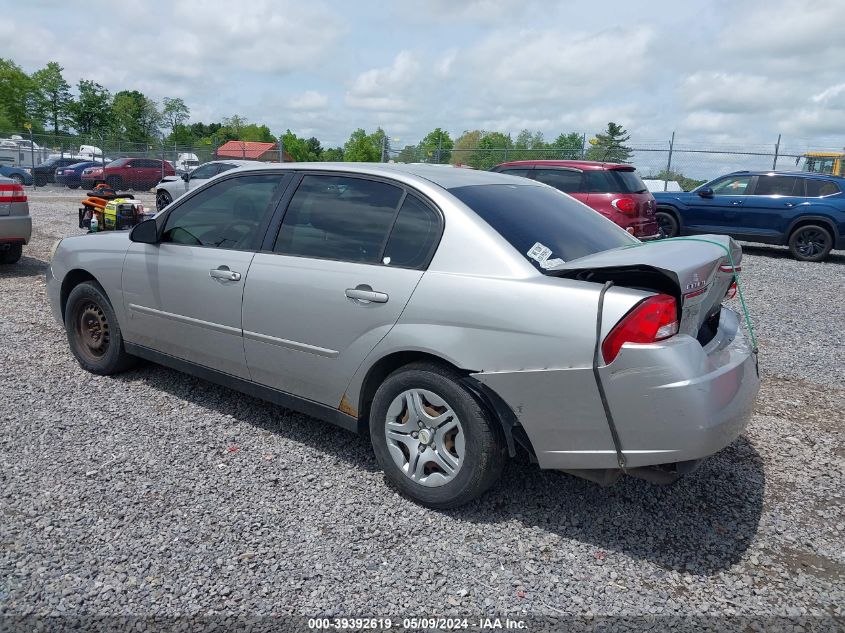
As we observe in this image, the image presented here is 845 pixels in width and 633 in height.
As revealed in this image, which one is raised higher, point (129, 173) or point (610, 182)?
point (129, 173)

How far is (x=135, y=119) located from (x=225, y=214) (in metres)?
82.0

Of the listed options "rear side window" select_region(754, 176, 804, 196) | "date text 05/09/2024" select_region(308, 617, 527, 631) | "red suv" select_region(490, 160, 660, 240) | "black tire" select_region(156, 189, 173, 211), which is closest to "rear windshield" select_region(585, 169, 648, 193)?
"red suv" select_region(490, 160, 660, 240)

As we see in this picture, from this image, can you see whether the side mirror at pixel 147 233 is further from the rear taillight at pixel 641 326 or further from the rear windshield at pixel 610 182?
the rear windshield at pixel 610 182

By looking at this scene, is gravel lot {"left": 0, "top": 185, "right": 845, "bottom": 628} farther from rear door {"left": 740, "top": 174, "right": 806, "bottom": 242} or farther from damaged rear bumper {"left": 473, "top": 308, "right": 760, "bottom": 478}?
rear door {"left": 740, "top": 174, "right": 806, "bottom": 242}

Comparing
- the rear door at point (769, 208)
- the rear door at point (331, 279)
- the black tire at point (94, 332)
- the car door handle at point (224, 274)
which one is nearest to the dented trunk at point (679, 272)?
the rear door at point (331, 279)

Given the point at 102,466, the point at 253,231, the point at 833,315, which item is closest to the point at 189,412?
the point at 102,466

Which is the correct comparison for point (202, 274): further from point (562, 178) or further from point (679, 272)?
point (562, 178)

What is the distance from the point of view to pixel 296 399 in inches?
146

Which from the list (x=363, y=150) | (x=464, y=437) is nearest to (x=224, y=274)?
(x=464, y=437)

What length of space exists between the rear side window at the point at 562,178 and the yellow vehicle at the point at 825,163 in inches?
428

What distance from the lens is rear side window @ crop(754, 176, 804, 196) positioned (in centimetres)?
1283

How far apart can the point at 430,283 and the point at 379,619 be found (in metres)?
1.45

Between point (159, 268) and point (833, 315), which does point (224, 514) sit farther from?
point (833, 315)

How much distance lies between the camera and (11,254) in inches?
364
